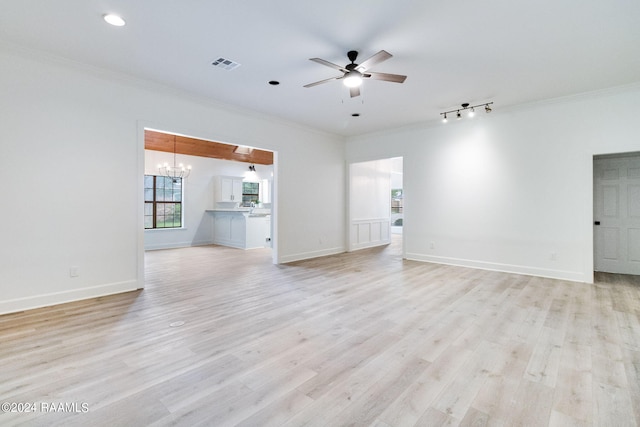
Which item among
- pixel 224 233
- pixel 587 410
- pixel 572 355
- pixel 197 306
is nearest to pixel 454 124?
pixel 572 355

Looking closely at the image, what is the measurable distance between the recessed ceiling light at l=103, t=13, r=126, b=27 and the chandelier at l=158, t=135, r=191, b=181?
19.8 feet

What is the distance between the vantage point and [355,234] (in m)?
7.96

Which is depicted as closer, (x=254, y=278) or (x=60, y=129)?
(x=60, y=129)

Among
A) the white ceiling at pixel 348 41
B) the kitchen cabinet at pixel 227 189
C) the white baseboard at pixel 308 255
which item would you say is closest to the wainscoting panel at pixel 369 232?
the white baseboard at pixel 308 255

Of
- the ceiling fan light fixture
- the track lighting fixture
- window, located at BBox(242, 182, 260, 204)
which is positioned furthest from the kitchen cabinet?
the ceiling fan light fixture

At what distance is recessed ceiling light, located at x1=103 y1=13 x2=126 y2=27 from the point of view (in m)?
2.76

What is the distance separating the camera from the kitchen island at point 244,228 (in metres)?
8.36

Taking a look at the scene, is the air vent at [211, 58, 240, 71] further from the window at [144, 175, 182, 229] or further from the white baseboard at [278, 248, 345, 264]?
the window at [144, 175, 182, 229]

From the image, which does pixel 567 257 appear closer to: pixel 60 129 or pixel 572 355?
pixel 572 355

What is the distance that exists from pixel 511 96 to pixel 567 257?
108 inches

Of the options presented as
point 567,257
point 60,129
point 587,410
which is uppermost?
point 60,129

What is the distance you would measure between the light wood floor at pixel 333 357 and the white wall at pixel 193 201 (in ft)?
16.5

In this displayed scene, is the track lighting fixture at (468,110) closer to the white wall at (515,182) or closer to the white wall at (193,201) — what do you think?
the white wall at (515,182)

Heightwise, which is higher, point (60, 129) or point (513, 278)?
point (60, 129)
